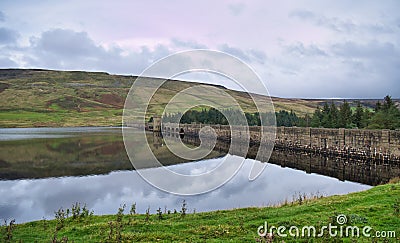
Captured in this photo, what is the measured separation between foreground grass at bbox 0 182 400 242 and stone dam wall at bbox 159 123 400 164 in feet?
52.6

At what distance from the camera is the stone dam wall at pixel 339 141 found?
2765 centimetres

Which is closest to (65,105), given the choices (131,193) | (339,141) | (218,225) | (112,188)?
(339,141)

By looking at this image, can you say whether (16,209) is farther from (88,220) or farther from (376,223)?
(376,223)

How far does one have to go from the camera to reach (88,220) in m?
12.8

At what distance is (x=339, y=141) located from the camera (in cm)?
3406

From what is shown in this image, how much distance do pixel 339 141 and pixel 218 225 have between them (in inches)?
1060

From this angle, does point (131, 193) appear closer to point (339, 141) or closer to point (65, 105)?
point (339, 141)

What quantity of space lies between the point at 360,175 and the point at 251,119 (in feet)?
161

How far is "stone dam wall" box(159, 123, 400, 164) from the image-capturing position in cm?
2765

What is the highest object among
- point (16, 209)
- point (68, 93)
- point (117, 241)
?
point (68, 93)

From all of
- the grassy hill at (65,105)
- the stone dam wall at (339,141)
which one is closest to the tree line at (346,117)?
the stone dam wall at (339,141)

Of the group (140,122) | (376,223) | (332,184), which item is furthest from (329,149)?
(140,122)

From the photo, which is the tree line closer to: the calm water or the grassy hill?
the calm water

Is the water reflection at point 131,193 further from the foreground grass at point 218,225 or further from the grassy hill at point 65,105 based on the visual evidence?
the grassy hill at point 65,105
